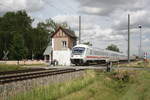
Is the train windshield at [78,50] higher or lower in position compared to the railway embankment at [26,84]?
higher

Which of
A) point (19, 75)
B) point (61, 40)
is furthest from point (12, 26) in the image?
point (19, 75)

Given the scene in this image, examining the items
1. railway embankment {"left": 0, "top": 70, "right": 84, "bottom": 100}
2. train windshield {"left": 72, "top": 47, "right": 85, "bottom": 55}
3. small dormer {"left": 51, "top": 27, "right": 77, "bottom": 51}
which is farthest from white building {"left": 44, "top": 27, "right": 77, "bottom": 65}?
railway embankment {"left": 0, "top": 70, "right": 84, "bottom": 100}

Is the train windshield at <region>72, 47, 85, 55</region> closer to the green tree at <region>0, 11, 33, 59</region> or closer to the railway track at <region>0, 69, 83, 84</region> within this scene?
the railway track at <region>0, 69, 83, 84</region>

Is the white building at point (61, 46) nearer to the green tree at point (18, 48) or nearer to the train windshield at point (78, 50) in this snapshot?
the green tree at point (18, 48)

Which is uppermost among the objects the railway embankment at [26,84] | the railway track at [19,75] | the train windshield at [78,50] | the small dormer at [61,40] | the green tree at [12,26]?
the green tree at [12,26]

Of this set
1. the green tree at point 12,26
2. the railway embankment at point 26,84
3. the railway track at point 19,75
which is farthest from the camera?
the green tree at point 12,26

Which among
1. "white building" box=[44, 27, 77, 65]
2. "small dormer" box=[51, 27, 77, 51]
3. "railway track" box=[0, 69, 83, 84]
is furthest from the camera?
"small dormer" box=[51, 27, 77, 51]

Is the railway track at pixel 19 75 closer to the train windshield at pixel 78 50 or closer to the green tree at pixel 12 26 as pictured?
the train windshield at pixel 78 50

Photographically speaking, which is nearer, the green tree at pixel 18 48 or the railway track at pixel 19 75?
the railway track at pixel 19 75

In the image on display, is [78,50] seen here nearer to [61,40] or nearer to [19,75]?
[19,75]

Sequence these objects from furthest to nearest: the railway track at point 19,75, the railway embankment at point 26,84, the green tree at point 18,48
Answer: the green tree at point 18,48 < the railway track at point 19,75 < the railway embankment at point 26,84

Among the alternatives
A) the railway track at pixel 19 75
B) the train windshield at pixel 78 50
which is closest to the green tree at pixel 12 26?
the train windshield at pixel 78 50

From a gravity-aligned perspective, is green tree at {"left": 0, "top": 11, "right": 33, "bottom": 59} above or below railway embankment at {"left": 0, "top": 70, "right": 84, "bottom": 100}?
above

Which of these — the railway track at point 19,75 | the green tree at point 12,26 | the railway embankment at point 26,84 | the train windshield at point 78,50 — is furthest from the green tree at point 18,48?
the railway embankment at point 26,84
